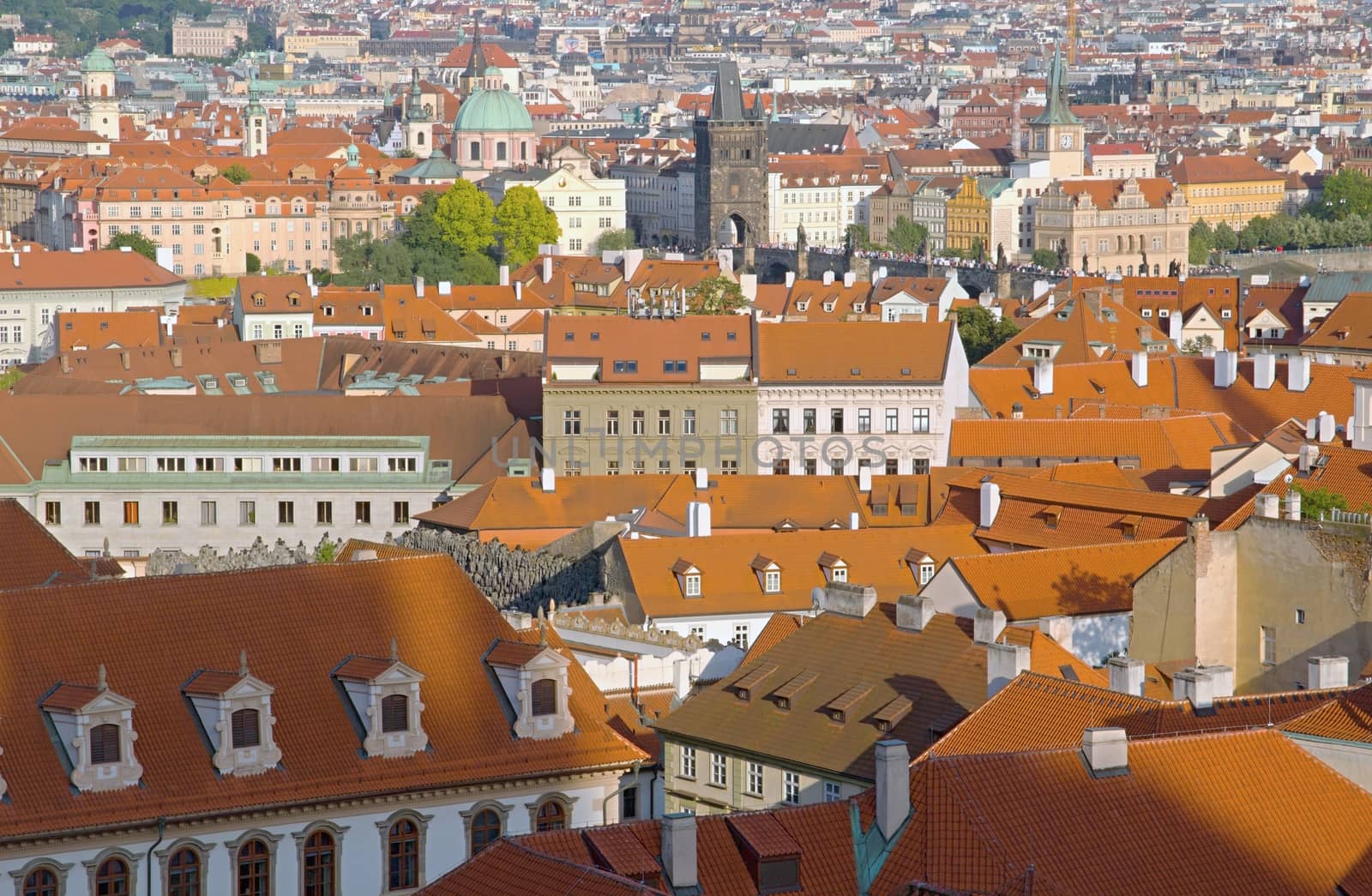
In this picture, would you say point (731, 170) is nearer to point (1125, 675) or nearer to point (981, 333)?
point (981, 333)

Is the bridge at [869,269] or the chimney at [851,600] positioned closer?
the chimney at [851,600]

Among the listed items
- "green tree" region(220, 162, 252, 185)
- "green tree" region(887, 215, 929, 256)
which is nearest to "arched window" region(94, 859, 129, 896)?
"green tree" region(887, 215, 929, 256)

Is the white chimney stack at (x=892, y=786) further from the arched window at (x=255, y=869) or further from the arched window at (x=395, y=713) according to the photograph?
the arched window at (x=255, y=869)

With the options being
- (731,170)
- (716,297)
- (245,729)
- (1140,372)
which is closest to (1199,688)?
(245,729)

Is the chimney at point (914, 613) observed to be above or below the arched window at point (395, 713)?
above

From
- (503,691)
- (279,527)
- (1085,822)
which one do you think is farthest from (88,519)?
(1085,822)

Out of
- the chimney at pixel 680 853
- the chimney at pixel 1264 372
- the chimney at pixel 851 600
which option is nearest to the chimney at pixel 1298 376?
the chimney at pixel 1264 372

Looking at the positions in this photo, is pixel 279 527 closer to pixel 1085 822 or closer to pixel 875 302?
pixel 1085 822
